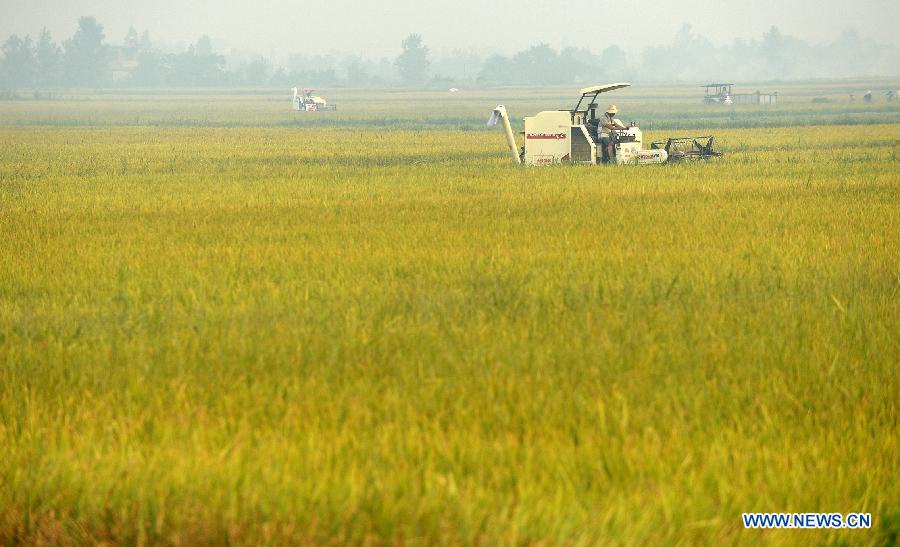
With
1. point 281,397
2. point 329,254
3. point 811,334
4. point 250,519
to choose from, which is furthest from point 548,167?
point 250,519

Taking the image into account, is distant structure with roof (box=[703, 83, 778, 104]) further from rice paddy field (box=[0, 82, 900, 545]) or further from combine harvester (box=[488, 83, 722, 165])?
rice paddy field (box=[0, 82, 900, 545])

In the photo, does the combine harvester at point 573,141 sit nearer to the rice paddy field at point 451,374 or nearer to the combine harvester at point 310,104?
the rice paddy field at point 451,374

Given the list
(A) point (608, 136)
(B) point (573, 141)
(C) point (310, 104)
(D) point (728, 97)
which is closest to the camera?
(B) point (573, 141)

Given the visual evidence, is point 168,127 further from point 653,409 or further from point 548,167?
point 653,409

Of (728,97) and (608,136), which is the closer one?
(608,136)

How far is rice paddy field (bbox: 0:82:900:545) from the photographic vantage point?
19.9ft

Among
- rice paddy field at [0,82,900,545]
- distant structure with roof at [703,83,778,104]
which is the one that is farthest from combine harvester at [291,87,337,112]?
rice paddy field at [0,82,900,545]

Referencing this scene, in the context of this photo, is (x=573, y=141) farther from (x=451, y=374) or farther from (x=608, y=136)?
(x=451, y=374)

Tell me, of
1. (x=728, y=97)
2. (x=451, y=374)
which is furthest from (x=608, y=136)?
(x=728, y=97)

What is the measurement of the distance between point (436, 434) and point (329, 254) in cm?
845

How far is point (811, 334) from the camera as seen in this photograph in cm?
1013

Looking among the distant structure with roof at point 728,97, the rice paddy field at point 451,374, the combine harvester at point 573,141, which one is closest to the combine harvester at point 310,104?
the distant structure with roof at point 728,97

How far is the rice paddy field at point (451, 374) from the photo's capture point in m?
6.06

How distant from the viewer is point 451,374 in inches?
349
